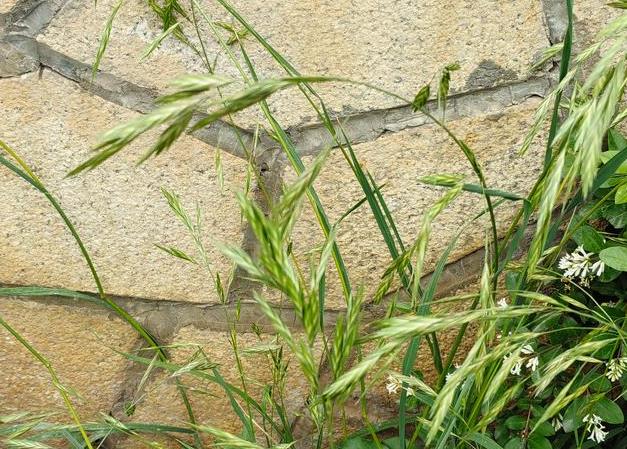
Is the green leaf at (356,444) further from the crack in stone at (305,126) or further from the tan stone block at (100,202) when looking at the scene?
the crack in stone at (305,126)

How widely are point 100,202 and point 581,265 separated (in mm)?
835

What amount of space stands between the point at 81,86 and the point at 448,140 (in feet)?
2.14

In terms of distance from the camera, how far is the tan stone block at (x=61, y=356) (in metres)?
1.62

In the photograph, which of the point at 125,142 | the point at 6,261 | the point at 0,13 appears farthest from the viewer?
the point at 6,261

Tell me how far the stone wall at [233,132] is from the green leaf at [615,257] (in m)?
0.26

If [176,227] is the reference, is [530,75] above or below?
above

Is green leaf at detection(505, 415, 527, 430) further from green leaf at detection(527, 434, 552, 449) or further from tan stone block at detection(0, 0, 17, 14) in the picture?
tan stone block at detection(0, 0, 17, 14)

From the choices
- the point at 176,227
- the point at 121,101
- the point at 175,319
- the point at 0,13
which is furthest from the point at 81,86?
the point at 175,319

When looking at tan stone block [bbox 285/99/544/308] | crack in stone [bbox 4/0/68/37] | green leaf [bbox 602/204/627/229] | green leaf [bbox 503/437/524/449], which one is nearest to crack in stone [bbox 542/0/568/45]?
tan stone block [bbox 285/99/544/308]

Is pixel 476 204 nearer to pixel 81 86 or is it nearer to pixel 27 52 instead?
pixel 81 86

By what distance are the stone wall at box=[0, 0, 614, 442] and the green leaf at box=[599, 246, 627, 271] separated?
10.1 inches

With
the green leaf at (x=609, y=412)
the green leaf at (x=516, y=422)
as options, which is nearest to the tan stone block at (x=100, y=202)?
the green leaf at (x=516, y=422)

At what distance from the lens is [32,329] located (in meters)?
1.62

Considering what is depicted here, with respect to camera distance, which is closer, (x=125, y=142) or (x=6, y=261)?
(x=125, y=142)
